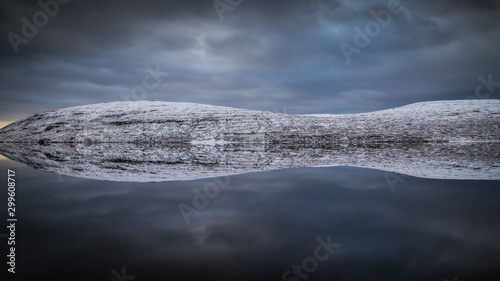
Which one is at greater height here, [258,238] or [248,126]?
[248,126]

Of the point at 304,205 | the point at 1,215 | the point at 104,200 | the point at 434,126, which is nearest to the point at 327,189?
the point at 304,205

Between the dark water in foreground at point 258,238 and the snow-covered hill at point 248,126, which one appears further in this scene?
the snow-covered hill at point 248,126

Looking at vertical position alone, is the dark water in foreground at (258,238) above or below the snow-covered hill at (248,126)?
below

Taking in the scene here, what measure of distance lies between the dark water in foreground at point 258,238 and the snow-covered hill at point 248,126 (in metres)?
61.2

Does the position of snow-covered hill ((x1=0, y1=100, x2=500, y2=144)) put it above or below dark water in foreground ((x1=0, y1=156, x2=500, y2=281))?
above

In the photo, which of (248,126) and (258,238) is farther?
(248,126)

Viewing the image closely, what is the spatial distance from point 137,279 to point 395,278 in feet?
15.4

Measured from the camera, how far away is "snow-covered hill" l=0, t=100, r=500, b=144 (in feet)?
248

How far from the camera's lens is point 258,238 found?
6832 mm

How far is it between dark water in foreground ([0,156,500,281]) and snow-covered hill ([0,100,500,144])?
61177 millimetres

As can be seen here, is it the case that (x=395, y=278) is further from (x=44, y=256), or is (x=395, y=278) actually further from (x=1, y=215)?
(x=1, y=215)

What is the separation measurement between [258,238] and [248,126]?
2912 inches

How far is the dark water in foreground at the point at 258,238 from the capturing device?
5277 millimetres

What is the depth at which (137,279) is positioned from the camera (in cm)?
498
